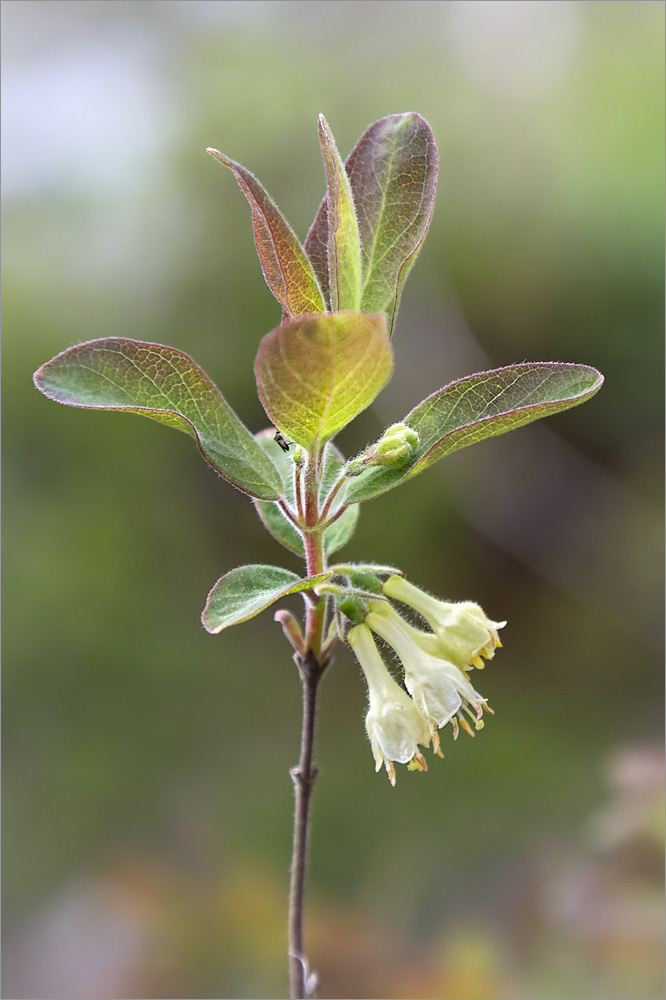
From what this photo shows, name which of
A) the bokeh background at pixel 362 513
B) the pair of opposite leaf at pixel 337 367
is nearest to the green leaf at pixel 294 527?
the pair of opposite leaf at pixel 337 367

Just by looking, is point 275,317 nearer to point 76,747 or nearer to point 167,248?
point 167,248

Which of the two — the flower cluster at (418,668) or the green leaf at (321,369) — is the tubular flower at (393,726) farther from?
the green leaf at (321,369)

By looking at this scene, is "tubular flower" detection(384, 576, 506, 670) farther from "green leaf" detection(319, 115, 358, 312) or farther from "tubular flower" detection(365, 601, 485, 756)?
"green leaf" detection(319, 115, 358, 312)

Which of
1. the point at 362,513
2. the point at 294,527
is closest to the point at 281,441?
the point at 294,527

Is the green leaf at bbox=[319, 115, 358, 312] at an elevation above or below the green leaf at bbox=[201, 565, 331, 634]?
above

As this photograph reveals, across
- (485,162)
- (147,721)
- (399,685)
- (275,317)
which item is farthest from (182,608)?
(399,685)

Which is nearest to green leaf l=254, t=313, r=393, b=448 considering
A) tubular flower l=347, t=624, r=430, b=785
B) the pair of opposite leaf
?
the pair of opposite leaf

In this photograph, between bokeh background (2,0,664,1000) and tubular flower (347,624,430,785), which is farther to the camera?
bokeh background (2,0,664,1000)
